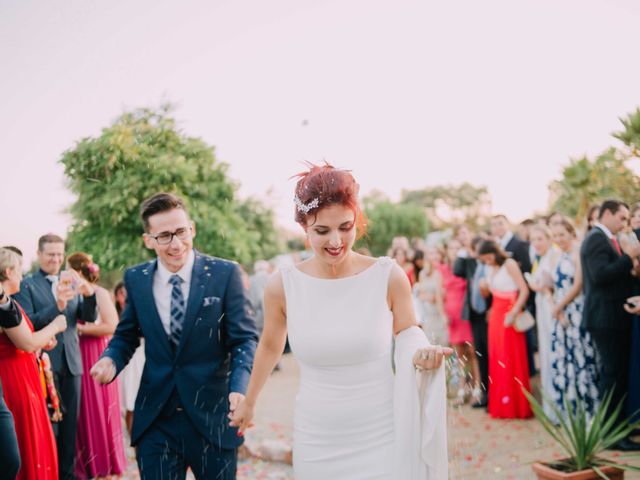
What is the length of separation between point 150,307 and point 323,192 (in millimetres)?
1340

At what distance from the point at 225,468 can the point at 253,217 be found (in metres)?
22.6

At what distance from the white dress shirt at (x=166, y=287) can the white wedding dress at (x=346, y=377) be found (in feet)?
2.53

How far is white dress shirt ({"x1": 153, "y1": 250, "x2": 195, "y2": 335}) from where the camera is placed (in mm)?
3543

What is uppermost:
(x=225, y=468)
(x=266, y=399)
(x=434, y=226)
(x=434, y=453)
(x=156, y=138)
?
(x=434, y=226)

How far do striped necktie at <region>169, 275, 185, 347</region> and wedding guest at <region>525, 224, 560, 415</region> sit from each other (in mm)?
5050

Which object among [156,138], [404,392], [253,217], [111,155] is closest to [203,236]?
[156,138]

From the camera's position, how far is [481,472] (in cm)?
554

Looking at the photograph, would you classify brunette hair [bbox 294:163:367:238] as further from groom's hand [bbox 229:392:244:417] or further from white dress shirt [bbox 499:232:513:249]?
white dress shirt [bbox 499:232:513:249]

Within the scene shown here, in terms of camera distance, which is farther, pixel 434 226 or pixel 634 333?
pixel 434 226

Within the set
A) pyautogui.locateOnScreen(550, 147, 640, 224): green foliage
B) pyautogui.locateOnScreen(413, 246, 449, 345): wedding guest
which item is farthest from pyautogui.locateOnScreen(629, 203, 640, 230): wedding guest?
pyautogui.locateOnScreen(413, 246, 449, 345): wedding guest

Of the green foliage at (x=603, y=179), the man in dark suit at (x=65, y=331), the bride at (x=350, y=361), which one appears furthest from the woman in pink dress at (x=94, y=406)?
the green foliage at (x=603, y=179)

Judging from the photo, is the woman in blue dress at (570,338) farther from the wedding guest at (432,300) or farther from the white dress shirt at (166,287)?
the white dress shirt at (166,287)

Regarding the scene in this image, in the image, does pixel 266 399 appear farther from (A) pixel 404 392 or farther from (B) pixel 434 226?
(B) pixel 434 226

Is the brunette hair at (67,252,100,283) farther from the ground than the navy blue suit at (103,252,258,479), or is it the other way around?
the brunette hair at (67,252,100,283)
